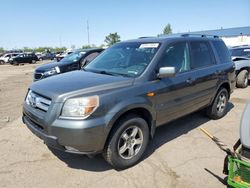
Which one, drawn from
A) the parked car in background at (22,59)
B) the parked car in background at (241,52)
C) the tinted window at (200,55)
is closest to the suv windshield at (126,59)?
the tinted window at (200,55)

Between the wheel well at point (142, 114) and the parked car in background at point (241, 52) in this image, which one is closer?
the wheel well at point (142, 114)

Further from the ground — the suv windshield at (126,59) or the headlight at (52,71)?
the suv windshield at (126,59)

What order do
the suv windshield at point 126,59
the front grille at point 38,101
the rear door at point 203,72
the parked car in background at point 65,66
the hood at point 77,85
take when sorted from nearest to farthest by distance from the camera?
the hood at point 77,85
the front grille at point 38,101
the suv windshield at point 126,59
the rear door at point 203,72
the parked car in background at point 65,66

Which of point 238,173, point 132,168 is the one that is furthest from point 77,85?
point 238,173

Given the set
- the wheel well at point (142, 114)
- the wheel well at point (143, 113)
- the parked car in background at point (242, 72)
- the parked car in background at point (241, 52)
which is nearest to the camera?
the wheel well at point (142, 114)

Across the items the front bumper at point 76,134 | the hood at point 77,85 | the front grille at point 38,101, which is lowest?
the front bumper at point 76,134

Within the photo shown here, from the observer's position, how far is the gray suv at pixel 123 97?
3.14m

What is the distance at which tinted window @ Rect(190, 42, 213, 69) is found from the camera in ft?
15.9

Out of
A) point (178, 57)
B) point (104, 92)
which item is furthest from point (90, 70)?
point (178, 57)

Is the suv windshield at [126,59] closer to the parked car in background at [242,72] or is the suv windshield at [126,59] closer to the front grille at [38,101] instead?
the front grille at [38,101]

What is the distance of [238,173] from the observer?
2729mm

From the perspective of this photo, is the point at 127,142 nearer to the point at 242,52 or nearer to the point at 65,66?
Answer: the point at 65,66

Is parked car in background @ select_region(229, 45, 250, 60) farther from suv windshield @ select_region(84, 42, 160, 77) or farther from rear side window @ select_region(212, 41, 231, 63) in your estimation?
suv windshield @ select_region(84, 42, 160, 77)

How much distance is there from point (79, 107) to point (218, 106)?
388 centimetres
